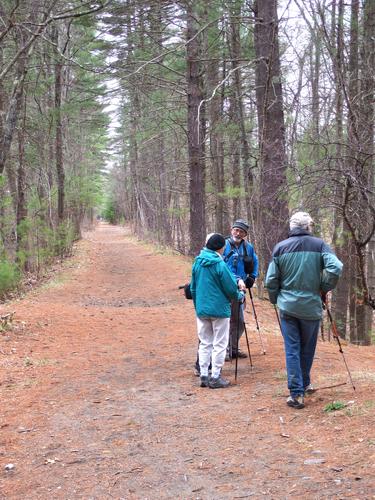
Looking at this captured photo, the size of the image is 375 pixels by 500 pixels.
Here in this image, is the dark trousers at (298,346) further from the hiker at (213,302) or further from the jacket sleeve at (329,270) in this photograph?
the hiker at (213,302)

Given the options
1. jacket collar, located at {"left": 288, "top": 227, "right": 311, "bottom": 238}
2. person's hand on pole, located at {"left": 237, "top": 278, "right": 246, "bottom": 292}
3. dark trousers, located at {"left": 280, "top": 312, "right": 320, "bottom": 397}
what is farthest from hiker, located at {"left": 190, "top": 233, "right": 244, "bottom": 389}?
jacket collar, located at {"left": 288, "top": 227, "right": 311, "bottom": 238}

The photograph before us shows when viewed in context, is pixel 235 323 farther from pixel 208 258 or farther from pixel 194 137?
pixel 194 137

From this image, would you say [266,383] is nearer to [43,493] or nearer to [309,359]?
[309,359]

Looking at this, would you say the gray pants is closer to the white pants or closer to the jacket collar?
the white pants

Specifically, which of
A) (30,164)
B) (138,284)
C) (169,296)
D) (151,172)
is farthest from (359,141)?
(151,172)

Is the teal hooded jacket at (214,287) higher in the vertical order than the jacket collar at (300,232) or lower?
lower

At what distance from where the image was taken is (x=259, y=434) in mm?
Answer: 4531

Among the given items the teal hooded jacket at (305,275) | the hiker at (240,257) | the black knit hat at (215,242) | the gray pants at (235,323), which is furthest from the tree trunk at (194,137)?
the teal hooded jacket at (305,275)

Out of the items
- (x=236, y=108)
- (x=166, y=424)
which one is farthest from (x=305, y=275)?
(x=236, y=108)

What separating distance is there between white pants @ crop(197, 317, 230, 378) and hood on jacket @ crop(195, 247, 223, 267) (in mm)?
683

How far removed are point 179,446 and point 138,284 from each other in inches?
489

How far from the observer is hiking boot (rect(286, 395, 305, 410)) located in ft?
16.5

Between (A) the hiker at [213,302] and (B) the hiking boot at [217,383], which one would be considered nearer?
(A) the hiker at [213,302]

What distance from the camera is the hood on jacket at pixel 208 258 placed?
5.95 metres
